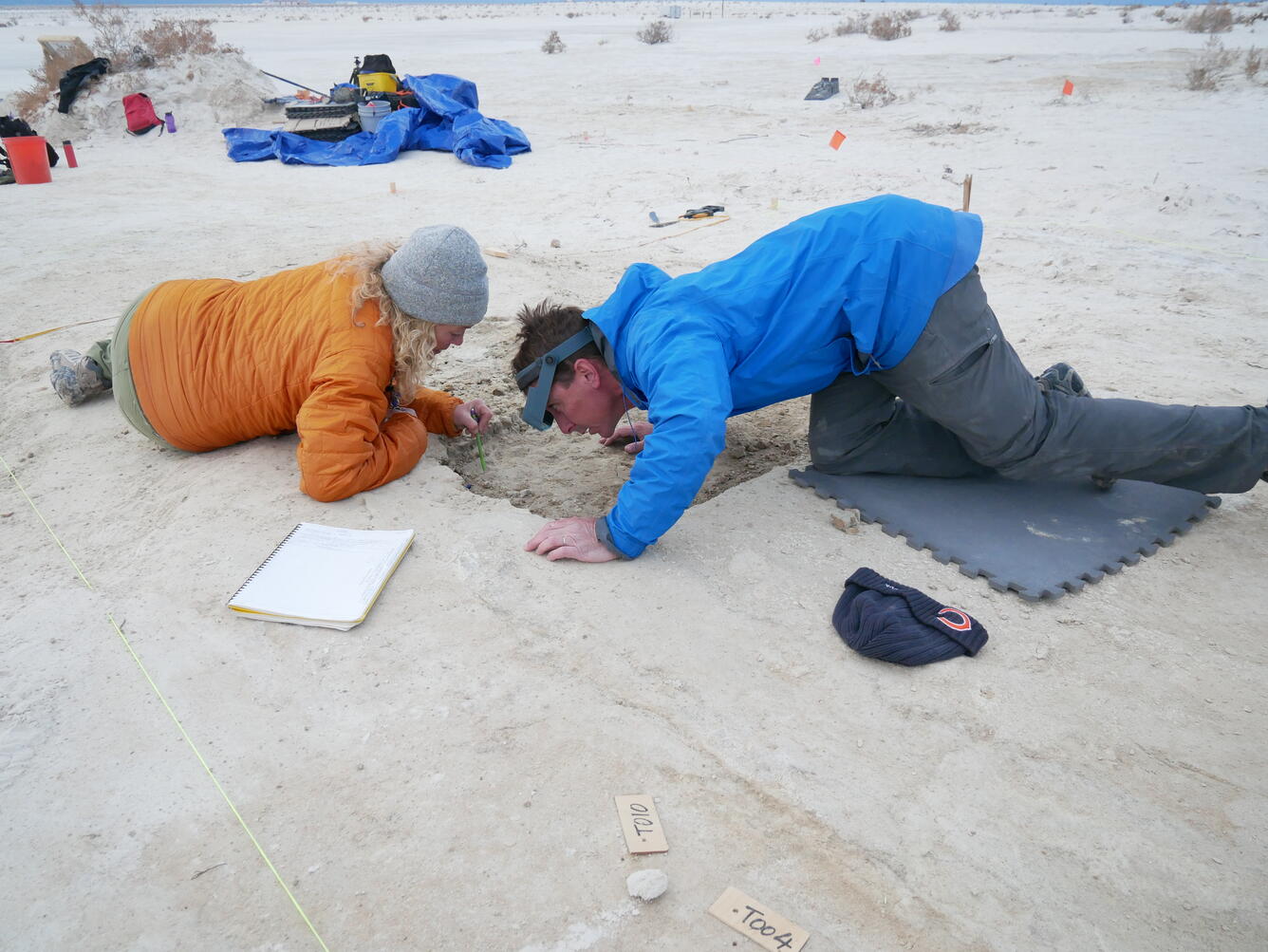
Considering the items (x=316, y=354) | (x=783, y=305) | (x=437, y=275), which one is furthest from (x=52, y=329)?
(x=783, y=305)

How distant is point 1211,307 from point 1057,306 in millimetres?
862

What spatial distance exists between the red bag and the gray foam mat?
1294cm

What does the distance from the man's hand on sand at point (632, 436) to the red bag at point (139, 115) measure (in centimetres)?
1190

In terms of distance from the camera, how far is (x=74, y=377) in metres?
3.87

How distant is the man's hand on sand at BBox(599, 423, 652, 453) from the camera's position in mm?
3736

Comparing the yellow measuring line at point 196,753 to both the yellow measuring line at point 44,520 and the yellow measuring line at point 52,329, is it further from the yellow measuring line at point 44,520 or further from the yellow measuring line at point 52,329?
the yellow measuring line at point 52,329

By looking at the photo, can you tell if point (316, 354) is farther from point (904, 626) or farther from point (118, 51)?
point (118, 51)

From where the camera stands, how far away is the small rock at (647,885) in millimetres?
A: 1725

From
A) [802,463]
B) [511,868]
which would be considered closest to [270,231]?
[802,463]

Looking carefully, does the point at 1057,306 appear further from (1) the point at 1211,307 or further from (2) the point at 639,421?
(2) the point at 639,421

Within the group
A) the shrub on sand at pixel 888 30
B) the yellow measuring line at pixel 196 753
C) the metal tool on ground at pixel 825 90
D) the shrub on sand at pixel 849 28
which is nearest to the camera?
the yellow measuring line at pixel 196 753

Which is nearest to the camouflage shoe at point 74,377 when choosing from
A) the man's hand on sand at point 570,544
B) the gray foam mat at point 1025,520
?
the man's hand on sand at point 570,544

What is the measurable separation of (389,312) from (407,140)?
28.2ft

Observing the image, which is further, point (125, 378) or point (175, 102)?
point (175, 102)
